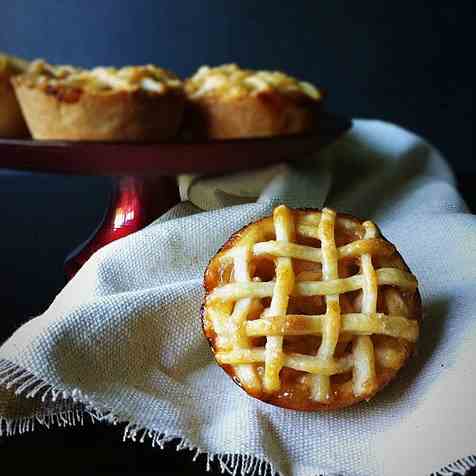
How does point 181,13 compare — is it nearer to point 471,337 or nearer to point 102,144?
point 102,144

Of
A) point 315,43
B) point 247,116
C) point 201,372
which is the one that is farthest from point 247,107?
point 315,43

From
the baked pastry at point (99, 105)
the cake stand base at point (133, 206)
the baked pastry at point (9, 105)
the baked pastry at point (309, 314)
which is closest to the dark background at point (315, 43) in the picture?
the baked pastry at point (9, 105)

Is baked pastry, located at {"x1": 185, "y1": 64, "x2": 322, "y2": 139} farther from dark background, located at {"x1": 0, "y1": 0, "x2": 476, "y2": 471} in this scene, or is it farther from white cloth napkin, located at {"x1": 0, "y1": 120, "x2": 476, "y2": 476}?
dark background, located at {"x1": 0, "y1": 0, "x2": 476, "y2": 471}

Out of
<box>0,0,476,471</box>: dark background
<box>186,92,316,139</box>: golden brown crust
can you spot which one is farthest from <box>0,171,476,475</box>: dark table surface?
<box>0,0,476,471</box>: dark background

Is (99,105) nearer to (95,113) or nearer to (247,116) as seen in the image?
(95,113)

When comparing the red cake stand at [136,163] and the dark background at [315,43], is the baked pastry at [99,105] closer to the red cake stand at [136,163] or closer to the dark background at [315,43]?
the red cake stand at [136,163]

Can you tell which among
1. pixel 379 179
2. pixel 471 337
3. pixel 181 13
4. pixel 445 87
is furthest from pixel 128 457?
pixel 445 87
